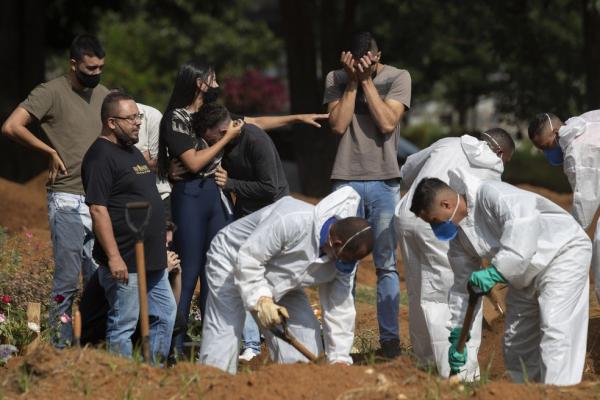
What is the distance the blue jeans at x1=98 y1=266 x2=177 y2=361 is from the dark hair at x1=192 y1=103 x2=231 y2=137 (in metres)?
1.03

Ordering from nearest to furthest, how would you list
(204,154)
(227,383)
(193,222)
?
(227,383), (204,154), (193,222)

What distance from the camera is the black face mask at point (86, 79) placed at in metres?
7.66

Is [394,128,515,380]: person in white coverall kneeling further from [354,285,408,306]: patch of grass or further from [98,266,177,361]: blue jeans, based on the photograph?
[354,285,408,306]: patch of grass

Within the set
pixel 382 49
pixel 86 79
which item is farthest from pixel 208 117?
pixel 382 49

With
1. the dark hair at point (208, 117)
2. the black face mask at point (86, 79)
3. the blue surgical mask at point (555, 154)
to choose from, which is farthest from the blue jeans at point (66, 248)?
the blue surgical mask at point (555, 154)

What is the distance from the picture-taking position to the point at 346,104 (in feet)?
25.2

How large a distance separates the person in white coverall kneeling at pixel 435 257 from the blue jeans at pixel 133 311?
60.4 inches

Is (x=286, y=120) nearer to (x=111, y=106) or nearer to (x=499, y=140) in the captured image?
(x=499, y=140)

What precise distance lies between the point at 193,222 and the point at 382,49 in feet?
39.0

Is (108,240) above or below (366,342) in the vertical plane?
above

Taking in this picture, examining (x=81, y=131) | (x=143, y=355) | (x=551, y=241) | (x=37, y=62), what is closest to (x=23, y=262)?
(x=81, y=131)

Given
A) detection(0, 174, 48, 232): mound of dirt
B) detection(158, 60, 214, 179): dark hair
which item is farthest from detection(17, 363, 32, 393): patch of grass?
detection(0, 174, 48, 232): mound of dirt

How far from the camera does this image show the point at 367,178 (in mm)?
7691

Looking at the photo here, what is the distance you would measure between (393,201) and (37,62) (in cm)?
1176
